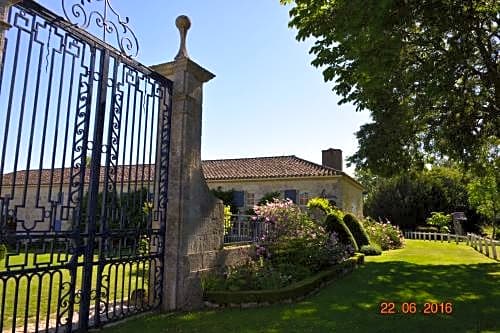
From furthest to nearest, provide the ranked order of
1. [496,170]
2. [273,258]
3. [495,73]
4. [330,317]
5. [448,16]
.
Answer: [496,170] < [495,73] < [273,258] < [448,16] < [330,317]

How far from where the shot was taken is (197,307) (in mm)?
6129

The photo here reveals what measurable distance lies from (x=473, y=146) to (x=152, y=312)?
11.2m

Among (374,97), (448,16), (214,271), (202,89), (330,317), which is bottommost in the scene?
(330,317)

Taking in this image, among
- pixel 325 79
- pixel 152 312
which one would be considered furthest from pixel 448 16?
pixel 152 312

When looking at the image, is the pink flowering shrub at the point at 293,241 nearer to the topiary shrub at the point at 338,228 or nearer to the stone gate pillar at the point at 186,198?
the stone gate pillar at the point at 186,198

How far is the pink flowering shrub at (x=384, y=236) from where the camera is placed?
20.6 m

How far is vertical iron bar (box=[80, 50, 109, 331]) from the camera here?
467cm

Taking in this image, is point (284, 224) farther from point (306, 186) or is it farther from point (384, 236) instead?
point (306, 186)

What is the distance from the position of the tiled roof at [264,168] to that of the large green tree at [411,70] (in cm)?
1141

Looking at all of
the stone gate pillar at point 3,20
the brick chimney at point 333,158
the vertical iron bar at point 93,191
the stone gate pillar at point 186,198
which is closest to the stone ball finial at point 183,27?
the stone gate pillar at point 186,198

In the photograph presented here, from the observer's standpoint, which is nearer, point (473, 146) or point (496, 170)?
point (473, 146)

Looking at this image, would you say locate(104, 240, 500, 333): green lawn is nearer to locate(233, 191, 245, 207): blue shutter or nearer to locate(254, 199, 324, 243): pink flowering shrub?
locate(254, 199, 324, 243): pink flowering shrub

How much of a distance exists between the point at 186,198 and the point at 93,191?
5.06 ft

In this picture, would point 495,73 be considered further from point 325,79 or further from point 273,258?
point 273,258
